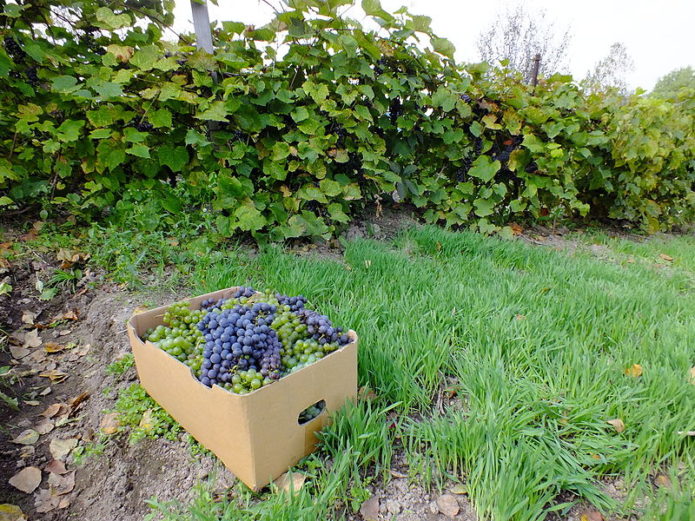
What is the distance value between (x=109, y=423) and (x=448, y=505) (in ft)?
4.00

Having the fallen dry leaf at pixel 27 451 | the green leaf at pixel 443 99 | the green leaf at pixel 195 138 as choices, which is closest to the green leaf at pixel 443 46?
the green leaf at pixel 443 99

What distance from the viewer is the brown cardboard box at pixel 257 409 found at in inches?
40.1

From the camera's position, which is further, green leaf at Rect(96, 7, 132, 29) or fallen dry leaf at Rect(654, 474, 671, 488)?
green leaf at Rect(96, 7, 132, 29)

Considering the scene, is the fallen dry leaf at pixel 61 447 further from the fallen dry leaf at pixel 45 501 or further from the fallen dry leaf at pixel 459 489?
the fallen dry leaf at pixel 459 489

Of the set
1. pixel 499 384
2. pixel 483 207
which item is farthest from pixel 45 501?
pixel 483 207

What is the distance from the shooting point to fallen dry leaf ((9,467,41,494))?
121 cm

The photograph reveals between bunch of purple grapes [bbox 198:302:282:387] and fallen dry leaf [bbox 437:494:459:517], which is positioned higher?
bunch of purple grapes [bbox 198:302:282:387]

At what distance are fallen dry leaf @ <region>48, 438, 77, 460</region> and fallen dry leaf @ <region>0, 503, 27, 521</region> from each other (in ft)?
0.67

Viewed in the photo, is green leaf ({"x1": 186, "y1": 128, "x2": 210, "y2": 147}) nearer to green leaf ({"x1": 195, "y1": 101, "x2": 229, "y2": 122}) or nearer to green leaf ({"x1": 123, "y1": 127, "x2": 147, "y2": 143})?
green leaf ({"x1": 195, "y1": 101, "x2": 229, "y2": 122})

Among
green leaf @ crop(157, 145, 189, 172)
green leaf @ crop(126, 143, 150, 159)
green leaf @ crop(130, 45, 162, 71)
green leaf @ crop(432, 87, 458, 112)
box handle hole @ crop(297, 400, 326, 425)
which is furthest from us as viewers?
green leaf @ crop(432, 87, 458, 112)

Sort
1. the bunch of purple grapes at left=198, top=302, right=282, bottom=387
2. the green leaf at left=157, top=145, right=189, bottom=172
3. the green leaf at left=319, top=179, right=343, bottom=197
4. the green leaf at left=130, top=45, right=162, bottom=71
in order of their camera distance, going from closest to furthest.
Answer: the bunch of purple grapes at left=198, top=302, right=282, bottom=387 → the green leaf at left=130, top=45, right=162, bottom=71 → the green leaf at left=157, top=145, right=189, bottom=172 → the green leaf at left=319, top=179, right=343, bottom=197

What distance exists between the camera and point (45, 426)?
1.43 m

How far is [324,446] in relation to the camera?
1.22 metres

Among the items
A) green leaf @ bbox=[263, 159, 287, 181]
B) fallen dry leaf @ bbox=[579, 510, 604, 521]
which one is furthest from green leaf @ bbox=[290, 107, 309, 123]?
fallen dry leaf @ bbox=[579, 510, 604, 521]
